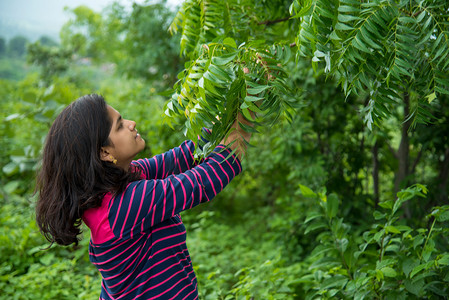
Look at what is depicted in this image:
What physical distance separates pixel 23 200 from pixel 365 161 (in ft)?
12.3

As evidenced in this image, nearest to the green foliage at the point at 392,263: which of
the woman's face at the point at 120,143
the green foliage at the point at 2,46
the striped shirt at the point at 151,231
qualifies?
the striped shirt at the point at 151,231

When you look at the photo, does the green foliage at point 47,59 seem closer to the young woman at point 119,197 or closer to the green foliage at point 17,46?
the green foliage at point 17,46

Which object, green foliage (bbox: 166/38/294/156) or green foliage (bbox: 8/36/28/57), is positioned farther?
green foliage (bbox: 8/36/28/57)

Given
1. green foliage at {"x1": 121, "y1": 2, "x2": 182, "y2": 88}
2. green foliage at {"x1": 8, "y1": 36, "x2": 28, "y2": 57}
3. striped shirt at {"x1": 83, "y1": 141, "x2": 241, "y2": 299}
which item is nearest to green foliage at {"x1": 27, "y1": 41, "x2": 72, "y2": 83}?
green foliage at {"x1": 8, "y1": 36, "x2": 28, "y2": 57}

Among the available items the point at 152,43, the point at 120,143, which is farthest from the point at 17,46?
the point at 120,143

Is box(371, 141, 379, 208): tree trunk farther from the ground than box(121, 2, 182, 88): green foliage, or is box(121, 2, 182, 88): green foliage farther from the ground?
box(121, 2, 182, 88): green foliage

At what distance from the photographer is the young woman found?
1203mm

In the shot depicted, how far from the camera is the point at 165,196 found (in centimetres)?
120

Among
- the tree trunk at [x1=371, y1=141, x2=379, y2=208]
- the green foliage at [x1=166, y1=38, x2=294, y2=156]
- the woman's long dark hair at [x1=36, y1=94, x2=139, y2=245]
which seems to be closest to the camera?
the green foliage at [x1=166, y1=38, x2=294, y2=156]

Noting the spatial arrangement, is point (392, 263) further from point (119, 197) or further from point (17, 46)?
point (17, 46)

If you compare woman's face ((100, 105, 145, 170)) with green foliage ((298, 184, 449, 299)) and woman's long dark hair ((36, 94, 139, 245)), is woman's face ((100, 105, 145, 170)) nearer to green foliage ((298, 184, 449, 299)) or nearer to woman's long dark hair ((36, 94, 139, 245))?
woman's long dark hair ((36, 94, 139, 245))

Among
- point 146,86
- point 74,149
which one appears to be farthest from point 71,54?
point 74,149

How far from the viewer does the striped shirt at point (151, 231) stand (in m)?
1.20

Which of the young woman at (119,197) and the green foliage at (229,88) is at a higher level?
the green foliage at (229,88)
